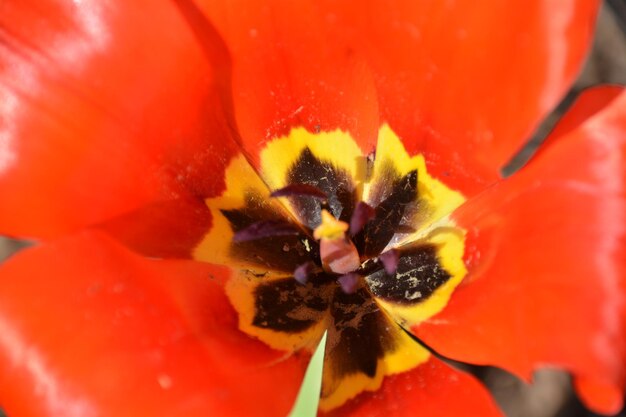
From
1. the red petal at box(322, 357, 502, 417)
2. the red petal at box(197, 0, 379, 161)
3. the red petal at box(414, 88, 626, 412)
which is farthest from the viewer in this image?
the red petal at box(197, 0, 379, 161)

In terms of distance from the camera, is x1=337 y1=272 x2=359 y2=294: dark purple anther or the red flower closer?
the red flower

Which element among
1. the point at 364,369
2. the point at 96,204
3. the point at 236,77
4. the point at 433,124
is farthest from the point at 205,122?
the point at 364,369

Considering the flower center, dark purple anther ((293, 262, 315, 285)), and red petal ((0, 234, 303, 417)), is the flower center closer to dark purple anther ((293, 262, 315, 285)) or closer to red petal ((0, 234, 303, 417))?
dark purple anther ((293, 262, 315, 285))

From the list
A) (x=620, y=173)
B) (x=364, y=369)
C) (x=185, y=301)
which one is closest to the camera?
(x=620, y=173)

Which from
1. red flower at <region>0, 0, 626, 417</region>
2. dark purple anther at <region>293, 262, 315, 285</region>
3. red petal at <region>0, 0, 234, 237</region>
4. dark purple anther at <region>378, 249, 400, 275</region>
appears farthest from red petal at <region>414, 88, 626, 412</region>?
red petal at <region>0, 0, 234, 237</region>

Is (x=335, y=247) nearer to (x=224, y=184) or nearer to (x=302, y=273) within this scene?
(x=302, y=273)

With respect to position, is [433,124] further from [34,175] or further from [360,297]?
[34,175]
